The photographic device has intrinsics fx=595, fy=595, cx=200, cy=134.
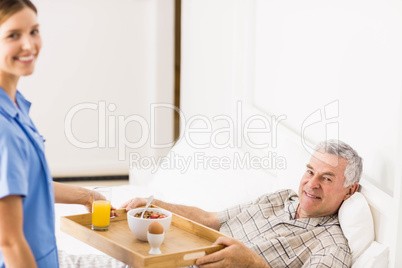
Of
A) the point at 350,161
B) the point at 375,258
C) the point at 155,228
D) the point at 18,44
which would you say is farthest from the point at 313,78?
the point at 18,44

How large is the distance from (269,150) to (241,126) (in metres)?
0.40

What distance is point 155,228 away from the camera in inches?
72.3

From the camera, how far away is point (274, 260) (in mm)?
2195

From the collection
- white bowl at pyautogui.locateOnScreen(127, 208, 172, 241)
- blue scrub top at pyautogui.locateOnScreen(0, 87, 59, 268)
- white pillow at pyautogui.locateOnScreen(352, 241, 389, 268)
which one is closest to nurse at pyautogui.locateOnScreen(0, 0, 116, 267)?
blue scrub top at pyautogui.locateOnScreen(0, 87, 59, 268)

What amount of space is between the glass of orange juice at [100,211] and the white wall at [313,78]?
0.91 m

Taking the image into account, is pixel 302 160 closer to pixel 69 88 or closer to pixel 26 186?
pixel 26 186

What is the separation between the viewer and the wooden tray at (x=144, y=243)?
1.78 meters

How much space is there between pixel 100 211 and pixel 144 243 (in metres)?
0.19

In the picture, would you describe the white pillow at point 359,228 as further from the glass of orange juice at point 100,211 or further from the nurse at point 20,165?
the nurse at point 20,165

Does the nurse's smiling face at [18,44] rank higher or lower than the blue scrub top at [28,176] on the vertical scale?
higher

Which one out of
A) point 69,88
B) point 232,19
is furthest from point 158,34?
point 232,19

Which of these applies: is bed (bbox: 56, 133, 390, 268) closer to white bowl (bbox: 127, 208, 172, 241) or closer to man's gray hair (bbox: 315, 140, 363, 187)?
man's gray hair (bbox: 315, 140, 363, 187)

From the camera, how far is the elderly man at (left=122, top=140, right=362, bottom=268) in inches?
83.0

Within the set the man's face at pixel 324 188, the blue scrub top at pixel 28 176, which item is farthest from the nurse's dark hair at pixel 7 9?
→ the man's face at pixel 324 188
